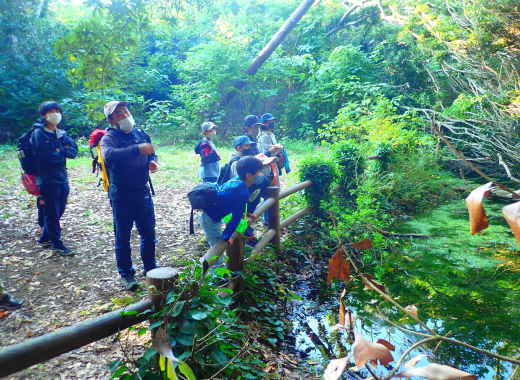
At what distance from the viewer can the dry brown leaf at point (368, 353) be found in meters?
0.68

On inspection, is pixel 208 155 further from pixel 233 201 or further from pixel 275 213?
pixel 233 201

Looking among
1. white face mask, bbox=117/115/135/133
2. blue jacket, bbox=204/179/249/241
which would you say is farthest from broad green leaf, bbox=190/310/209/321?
white face mask, bbox=117/115/135/133

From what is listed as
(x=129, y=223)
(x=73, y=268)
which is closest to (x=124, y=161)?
(x=129, y=223)

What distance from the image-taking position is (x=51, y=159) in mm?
4379

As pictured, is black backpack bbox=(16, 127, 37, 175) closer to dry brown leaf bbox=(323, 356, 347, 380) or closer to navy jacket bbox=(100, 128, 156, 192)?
navy jacket bbox=(100, 128, 156, 192)

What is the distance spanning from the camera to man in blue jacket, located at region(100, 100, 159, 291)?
3.50m

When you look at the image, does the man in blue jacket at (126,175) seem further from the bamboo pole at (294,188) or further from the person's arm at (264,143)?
the person's arm at (264,143)

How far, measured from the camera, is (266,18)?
16766 millimetres

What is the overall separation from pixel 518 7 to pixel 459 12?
4.02 m

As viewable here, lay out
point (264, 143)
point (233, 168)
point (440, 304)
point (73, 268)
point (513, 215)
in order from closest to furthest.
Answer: point (513, 215)
point (440, 304)
point (73, 268)
point (233, 168)
point (264, 143)

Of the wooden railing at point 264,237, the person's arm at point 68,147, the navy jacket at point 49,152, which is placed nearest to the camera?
the wooden railing at point 264,237

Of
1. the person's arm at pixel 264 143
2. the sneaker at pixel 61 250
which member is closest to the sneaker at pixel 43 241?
the sneaker at pixel 61 250

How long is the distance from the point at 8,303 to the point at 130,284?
1.17 metres

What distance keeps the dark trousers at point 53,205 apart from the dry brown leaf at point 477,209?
4.85m
